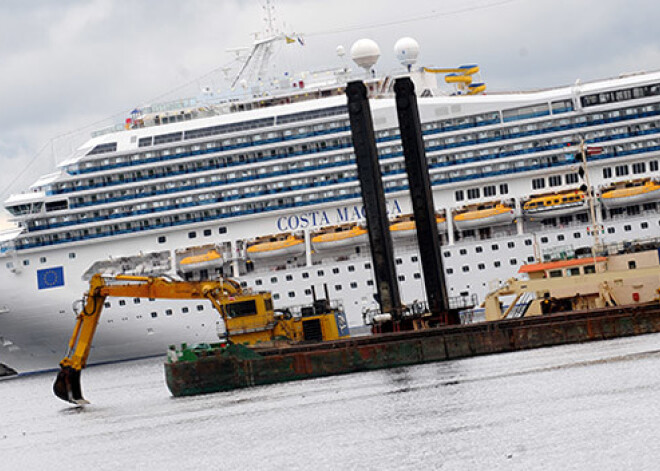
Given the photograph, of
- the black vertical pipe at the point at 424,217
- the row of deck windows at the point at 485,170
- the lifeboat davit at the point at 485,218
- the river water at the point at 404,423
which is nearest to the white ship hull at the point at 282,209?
the row of deck windows at the point at 485,170

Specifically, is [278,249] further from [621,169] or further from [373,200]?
[373,200]

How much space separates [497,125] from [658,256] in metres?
24.3

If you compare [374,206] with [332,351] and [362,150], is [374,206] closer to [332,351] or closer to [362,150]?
[362,150]

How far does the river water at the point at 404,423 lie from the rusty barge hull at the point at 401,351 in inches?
30.6

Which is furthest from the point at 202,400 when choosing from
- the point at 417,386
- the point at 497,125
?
the point at 497,125

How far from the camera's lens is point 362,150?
5184 centimetres

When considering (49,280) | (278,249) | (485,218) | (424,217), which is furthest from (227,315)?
(49,280)

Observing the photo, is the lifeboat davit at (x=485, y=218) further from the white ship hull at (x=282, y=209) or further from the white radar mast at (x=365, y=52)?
the white radar mast at (x=365, y=52)

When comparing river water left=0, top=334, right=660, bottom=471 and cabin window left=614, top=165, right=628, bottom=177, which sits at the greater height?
cabin window left=614, top=165, right=628, bottom=177

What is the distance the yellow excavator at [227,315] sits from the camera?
49688 mm

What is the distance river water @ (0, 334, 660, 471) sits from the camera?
2625cm

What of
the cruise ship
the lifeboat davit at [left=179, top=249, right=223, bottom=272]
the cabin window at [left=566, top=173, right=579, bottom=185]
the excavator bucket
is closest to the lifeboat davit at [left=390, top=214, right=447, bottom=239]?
the cruise ship

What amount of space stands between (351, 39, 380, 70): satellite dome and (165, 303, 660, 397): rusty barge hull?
93.6 ft

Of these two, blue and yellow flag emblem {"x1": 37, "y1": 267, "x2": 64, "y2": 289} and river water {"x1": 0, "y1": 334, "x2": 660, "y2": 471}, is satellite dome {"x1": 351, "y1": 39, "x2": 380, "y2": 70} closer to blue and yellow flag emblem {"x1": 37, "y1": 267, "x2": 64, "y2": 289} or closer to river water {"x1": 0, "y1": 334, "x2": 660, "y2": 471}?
blue and yellow flag emblem {"x1": 37, "y1": 267, "x2": 64, "y2": 289}
